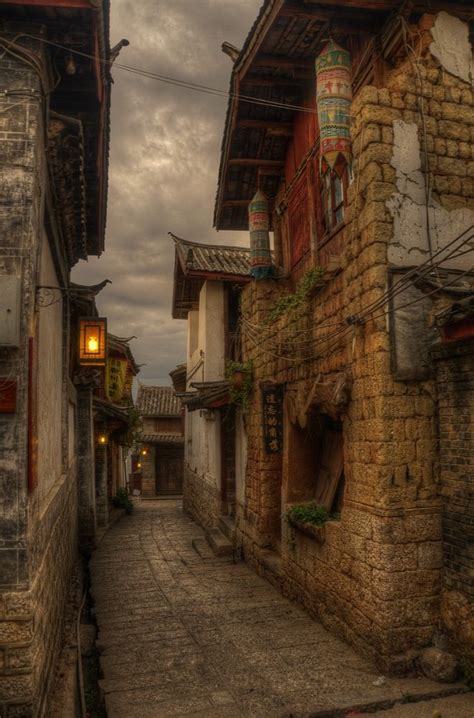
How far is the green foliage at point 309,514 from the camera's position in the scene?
735cm

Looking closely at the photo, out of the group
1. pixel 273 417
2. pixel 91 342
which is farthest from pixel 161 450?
pixel 273 417

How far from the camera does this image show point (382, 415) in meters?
5.54

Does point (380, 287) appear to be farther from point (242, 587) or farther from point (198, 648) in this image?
point (242, 587)

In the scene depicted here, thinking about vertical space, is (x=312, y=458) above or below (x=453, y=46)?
below

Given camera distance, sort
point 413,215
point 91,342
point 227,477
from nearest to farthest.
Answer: point 413,215, point 91,342, point 227,477

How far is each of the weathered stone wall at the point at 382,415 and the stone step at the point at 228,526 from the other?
454 cm

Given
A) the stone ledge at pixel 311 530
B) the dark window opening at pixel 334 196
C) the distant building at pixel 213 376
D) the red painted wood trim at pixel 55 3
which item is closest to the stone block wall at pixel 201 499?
the distant building at pixel 213 376

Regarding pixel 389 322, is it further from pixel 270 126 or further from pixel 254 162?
pixel 254 162

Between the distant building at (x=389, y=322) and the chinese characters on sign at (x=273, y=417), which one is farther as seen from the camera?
the chinese characters on sign at (x=273, y=417)

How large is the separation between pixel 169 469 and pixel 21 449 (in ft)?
84.0

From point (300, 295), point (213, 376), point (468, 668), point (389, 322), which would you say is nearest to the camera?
point (468, 668)

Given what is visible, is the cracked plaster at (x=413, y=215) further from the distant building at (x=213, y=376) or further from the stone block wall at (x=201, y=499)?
the stone block wall at (x=201, y=499)

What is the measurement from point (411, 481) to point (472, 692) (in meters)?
1.95

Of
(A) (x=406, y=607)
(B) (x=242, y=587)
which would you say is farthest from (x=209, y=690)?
(B) (x=242, y=587)
